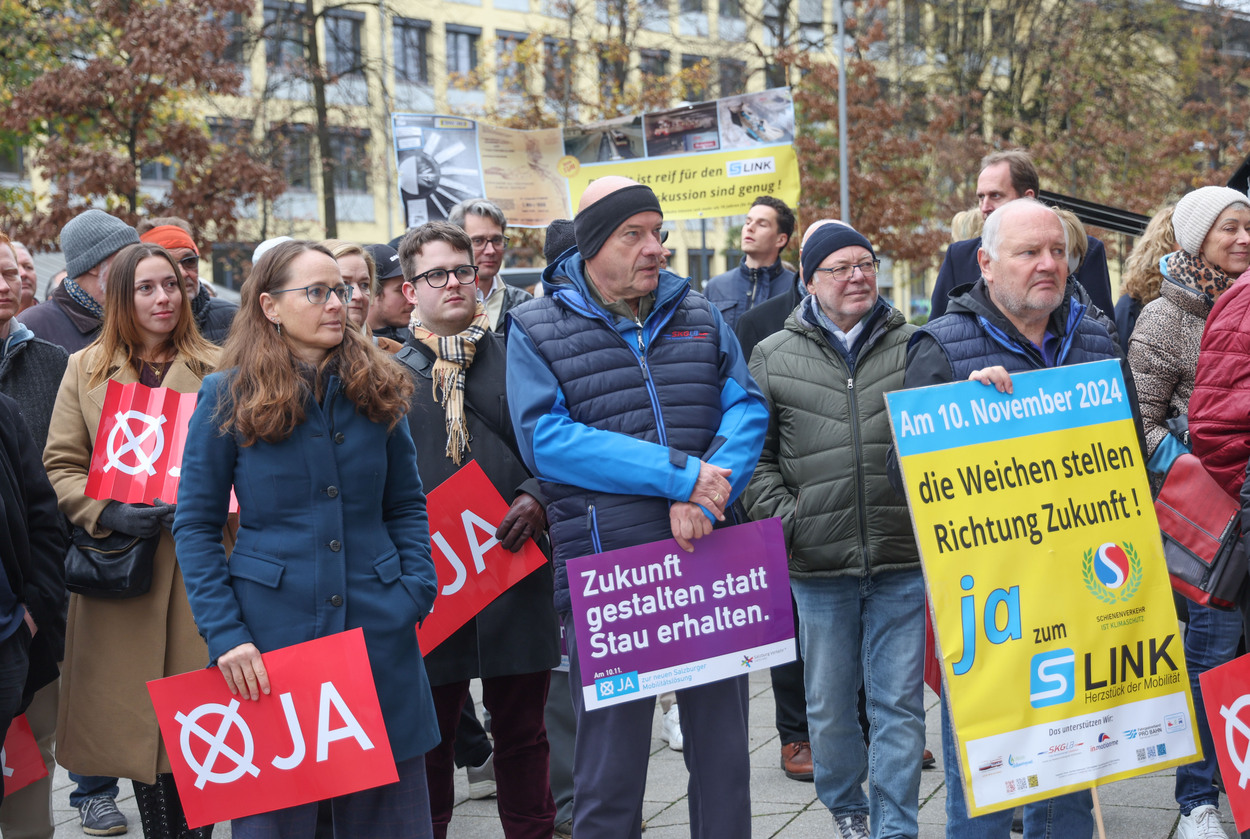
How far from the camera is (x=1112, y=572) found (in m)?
3.48

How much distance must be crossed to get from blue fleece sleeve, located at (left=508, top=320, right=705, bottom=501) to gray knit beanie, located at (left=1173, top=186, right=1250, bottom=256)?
213 centimetres

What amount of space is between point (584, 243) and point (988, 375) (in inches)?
49.1

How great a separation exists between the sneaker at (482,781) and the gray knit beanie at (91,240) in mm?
2692

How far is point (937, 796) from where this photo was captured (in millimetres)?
4969

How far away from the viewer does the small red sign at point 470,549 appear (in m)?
4.23

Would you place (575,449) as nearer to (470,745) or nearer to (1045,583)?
(1045,583)

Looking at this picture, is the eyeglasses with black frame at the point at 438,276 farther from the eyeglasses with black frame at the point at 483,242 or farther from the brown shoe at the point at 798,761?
the brown shoe at the point at 798,761

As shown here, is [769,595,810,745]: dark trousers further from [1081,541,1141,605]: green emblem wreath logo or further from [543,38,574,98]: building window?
[543,38,574,98]: building window

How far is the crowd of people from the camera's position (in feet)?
11.0

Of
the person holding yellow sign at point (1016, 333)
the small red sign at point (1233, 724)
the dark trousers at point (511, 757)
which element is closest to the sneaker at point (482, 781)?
the dark trousers at point (511, 757)

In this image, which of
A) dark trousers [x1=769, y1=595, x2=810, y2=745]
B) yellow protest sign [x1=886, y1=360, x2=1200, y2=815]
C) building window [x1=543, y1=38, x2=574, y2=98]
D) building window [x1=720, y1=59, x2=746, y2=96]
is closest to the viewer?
yellow protest sign [x1=886, y1=360, x2=1200, y2=815]

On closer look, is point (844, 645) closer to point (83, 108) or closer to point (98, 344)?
point (98, 344)

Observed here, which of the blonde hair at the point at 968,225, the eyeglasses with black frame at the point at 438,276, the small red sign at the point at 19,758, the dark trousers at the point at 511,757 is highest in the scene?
the eyeglasses with black frame at the point at 438,276

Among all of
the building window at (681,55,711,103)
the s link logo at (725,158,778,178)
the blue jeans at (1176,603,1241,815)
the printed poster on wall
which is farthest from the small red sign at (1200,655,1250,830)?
the building window at (681,55,711,103)
